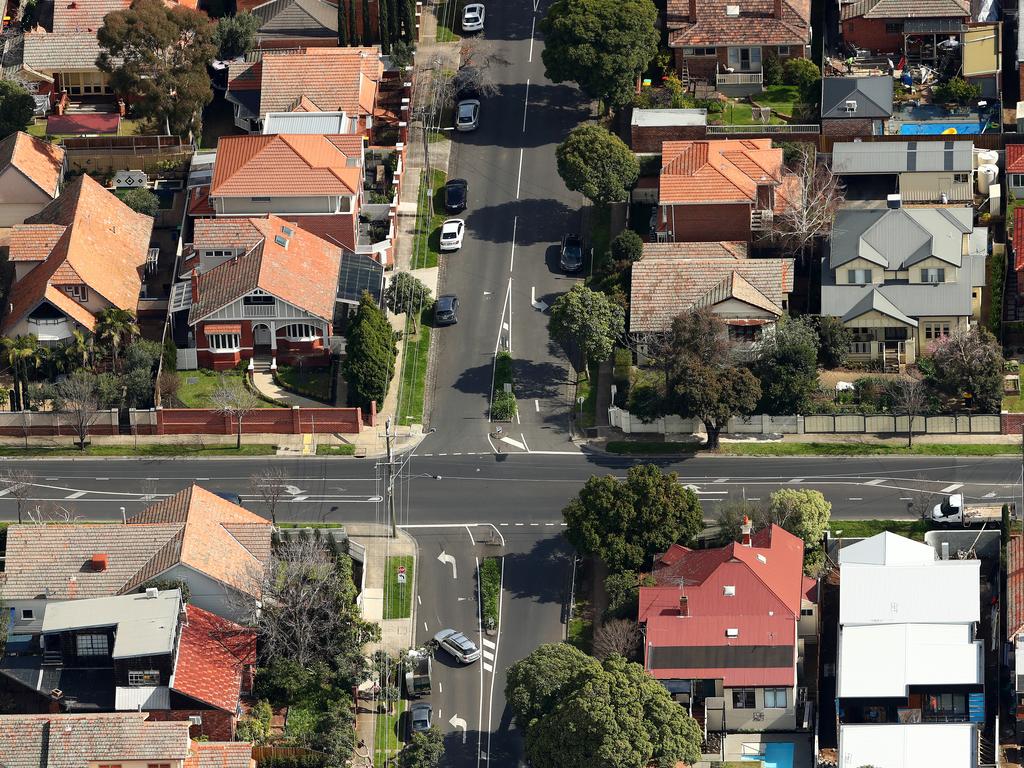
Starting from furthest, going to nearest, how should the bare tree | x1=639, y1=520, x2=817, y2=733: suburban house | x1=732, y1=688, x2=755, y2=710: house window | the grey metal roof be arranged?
1. the bare tree
2. x1=732, y1=688, x2=755, y2=710: house window
3. x1=639, y1=520, x2=817, y2=733: suburban house
4. the grey metal roof

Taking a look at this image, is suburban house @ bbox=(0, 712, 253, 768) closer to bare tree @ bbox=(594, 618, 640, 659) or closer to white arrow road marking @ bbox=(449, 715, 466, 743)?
white arrow road marking @ bbox=(449, 715, 466, 743)

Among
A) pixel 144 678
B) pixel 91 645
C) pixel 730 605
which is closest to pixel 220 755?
pixel 144 678

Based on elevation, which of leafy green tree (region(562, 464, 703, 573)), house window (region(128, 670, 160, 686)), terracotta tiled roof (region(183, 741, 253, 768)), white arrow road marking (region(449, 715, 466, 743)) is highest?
leafy green tree (region(562, 464, 703, 573))

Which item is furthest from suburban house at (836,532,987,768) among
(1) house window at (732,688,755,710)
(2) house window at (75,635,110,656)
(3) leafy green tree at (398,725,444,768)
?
(2) house window at (75,635,110,656)

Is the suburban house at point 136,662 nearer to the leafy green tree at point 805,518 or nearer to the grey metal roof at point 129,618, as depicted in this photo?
the grey metal roof at point 129,618

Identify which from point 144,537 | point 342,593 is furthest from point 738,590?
point 144,537

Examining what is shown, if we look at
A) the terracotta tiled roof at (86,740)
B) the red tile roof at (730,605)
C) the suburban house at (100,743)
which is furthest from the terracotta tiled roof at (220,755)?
the red tile roof at (730,605)
